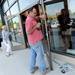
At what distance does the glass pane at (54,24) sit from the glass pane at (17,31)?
3686 millimetres

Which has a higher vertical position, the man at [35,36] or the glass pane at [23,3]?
the glass pane at [23,3]

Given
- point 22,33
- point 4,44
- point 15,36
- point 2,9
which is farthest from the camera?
point 2,9

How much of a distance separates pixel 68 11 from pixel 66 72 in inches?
68.9

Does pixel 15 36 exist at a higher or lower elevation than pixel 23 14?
lower

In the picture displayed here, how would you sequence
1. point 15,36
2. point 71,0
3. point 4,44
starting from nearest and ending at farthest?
point 71,0
point 4,44
point 15,36

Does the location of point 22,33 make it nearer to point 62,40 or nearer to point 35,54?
point 62,40

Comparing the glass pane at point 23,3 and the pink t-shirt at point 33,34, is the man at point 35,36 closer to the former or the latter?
the pink t-shirt at point 33,34

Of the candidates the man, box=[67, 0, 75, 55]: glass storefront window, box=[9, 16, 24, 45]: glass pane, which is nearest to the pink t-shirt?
the man

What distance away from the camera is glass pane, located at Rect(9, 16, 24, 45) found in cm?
1065

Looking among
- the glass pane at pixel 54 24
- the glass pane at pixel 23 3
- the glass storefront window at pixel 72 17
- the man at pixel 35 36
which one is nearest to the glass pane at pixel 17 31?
the glass pane at pixel 23 3

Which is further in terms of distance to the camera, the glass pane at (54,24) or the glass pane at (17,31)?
the glass pane at (17,31)

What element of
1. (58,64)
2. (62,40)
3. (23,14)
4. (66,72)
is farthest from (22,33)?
(66,72)

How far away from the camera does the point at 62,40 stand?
6672 millimetres

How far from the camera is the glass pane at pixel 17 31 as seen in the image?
34.9 feet
